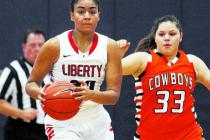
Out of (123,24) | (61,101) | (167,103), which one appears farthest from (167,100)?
(123,24)

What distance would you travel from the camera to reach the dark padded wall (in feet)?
24.5

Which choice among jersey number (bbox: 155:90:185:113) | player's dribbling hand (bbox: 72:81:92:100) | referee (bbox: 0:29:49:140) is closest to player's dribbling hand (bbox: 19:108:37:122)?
referee (bbox: 0:29:49:140)

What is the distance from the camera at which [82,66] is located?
465cm

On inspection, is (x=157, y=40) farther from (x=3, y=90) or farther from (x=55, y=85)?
(x=3, y=90)

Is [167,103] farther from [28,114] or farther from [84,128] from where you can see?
[28,114]

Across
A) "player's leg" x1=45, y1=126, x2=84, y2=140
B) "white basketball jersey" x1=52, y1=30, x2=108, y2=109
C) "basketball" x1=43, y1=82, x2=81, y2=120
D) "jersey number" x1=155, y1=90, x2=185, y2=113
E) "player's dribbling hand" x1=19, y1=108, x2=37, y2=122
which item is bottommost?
"player's dribbling hand" x1=19, y1=108, x2=37, y2=122

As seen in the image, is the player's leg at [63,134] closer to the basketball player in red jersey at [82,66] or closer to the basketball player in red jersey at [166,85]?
the basketball player in red jersey at [82,66]

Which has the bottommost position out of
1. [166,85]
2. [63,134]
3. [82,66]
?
[63,134]

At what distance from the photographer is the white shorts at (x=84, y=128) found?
4648mm

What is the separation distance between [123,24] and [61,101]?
3.24 meters

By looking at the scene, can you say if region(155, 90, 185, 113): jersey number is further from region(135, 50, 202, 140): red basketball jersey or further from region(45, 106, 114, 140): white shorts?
region(45, 106, 114, 140): white shorts

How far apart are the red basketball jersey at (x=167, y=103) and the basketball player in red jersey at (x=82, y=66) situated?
0.56 metres

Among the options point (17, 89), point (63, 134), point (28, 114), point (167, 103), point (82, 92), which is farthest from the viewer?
point (17, 89)

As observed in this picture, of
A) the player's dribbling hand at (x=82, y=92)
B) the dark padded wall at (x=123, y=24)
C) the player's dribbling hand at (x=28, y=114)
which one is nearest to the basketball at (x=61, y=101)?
the player's dribbling hand at (x=82, y=92)
